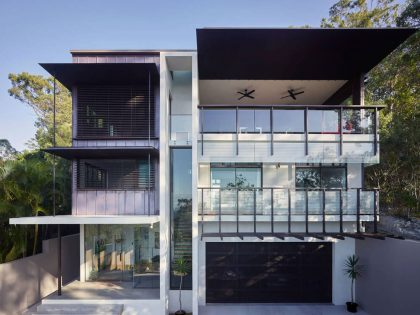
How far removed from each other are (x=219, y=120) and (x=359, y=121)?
5.44 meters

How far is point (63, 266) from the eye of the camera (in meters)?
11.4

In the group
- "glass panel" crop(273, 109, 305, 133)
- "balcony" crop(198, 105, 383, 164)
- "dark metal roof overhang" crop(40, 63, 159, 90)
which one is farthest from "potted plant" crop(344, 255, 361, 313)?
"dark metal roof overhang" crop(40, 63, 159, 90)

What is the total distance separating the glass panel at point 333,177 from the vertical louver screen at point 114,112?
294 inches

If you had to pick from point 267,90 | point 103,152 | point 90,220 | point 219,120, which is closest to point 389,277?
point 219,120

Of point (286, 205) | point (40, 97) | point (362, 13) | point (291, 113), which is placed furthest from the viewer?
point (40, 97)

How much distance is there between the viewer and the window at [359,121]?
988 centimetres

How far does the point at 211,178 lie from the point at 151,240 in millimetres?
3568

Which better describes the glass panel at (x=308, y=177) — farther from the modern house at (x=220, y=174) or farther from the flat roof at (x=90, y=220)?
the flat roof at (x=90, y=220)

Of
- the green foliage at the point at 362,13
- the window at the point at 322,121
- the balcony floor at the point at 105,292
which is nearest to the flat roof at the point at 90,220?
the balcony floor at the point at 105,292

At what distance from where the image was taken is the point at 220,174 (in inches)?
433

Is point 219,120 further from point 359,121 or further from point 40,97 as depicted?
point 40,97

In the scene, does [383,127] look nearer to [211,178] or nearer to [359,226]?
[359,226]

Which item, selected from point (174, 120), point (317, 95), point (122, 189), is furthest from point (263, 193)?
point (317, 95)

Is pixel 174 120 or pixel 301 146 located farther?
pixel 174 120
